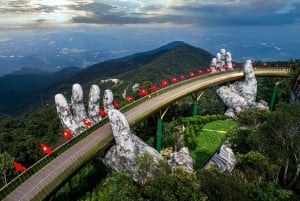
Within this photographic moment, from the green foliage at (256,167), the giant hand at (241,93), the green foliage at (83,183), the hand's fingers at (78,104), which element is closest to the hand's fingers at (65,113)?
the hand's fingers at (78,104)

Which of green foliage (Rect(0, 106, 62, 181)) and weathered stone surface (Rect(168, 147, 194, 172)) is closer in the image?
weathered stone surface (Rect(168, 147, 194, 172))

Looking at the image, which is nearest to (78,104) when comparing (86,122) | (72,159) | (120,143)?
(86,122)

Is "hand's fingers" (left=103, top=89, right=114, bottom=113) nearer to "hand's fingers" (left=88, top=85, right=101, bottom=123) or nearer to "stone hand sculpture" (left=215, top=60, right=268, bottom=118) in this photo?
"hand's fingers" (left=88, top=85, right=101, bottom=123)

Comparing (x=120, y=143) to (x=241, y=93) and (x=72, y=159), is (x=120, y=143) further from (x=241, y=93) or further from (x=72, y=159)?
(x=241, y=93)

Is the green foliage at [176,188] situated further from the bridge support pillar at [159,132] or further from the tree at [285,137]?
the bridge support pillar at [159,132]

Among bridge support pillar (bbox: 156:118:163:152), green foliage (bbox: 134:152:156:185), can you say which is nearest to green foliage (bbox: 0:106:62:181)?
bridge support pillar (bbox: 156:118:163:152)

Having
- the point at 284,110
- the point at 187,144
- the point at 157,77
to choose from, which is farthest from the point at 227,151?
the point at 157,77

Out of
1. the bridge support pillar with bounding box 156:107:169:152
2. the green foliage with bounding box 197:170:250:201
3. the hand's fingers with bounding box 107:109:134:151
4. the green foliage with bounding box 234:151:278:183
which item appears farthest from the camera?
the bridge support pillar with bounding box 156:107:169:152

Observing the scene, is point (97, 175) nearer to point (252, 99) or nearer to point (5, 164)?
point (5, 164)
